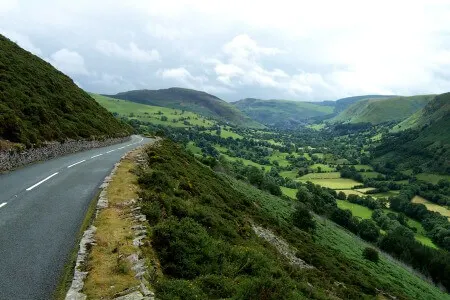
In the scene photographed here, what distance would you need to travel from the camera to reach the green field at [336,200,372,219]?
13616cm

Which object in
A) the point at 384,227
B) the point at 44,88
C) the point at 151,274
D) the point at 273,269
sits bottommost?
the point at 384,227

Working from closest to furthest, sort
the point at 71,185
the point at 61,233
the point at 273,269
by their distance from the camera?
the point at 61,233 < the point at 273,269 < the point at 71,185

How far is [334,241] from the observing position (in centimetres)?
6638

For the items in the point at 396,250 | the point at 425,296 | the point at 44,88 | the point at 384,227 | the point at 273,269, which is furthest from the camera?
the point at 384,227

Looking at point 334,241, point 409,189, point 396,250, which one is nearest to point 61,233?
point 334,241

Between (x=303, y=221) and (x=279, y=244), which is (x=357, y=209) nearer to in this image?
(x=303, y=221)

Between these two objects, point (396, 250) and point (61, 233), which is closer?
point (61, 233)

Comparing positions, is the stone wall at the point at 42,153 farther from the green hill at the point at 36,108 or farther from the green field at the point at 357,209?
the green field at the point at 357,209

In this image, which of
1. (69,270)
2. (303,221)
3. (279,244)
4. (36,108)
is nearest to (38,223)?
(69,270)

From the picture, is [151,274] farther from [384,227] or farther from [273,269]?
[384,227]

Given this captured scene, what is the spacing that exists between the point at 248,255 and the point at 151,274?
22.0 ft

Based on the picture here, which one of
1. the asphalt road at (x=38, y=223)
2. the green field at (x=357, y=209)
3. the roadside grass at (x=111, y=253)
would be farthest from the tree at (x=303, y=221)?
the green field at (x=357, y=209)

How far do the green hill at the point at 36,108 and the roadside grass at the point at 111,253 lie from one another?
2366 centimetres

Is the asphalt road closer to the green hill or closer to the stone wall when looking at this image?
the stone wall
